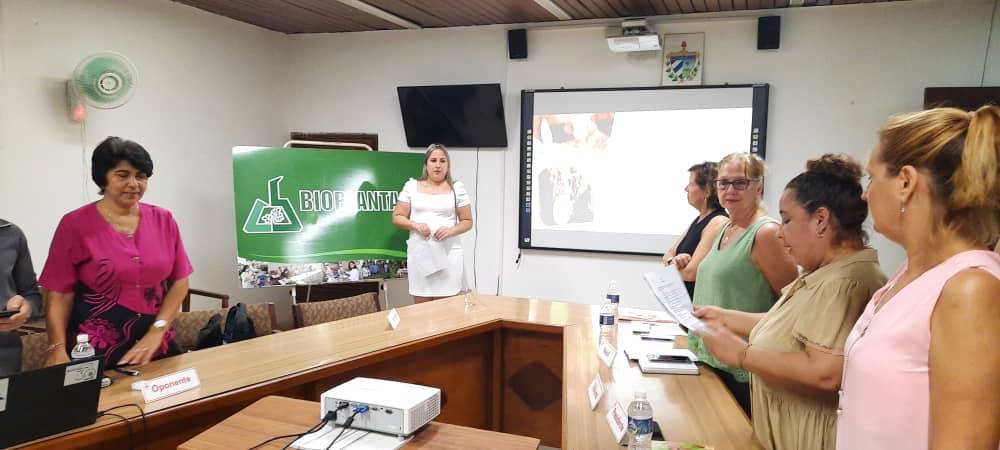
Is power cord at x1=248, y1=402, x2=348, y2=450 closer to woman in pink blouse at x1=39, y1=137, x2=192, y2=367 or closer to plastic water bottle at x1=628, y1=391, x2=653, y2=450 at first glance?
plastic water bottle at x1=628, y1=391, x2=653, y2=450

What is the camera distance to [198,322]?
2771 millimetres

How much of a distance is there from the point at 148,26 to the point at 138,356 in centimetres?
287

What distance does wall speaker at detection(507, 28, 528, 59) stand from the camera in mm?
4383

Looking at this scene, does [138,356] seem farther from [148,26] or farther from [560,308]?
Answer: [148,26]

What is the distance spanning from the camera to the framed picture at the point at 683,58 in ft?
13.2

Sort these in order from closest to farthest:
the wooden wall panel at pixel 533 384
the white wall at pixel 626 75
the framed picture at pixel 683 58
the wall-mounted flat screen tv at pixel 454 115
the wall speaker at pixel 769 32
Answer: the wooden wall panel at pixel 533 384, the white wall at pixel 626 75, the wall speaker at pixel 769 32, the framed picture at pixel 683 58, the wall-mounted flat screen tv at pixel 454 115

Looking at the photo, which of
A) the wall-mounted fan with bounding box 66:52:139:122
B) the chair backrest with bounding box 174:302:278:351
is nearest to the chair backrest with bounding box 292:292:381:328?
the chair backrest with bounding box 174:302:278:351

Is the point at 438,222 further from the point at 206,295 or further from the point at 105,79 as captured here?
the point at 105,79

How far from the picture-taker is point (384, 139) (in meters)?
4.91

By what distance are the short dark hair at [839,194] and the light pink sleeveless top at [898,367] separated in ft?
1.19

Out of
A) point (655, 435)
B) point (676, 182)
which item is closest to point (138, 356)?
point (655, 435)

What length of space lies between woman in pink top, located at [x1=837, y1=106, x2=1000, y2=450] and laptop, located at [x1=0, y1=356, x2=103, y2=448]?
1.59 m

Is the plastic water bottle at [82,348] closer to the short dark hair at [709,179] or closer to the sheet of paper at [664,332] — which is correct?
the sheet of paper at [664,332]

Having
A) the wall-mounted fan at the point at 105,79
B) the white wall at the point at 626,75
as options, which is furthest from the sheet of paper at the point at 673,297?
the wall-mounted fan at the point at 105,79
